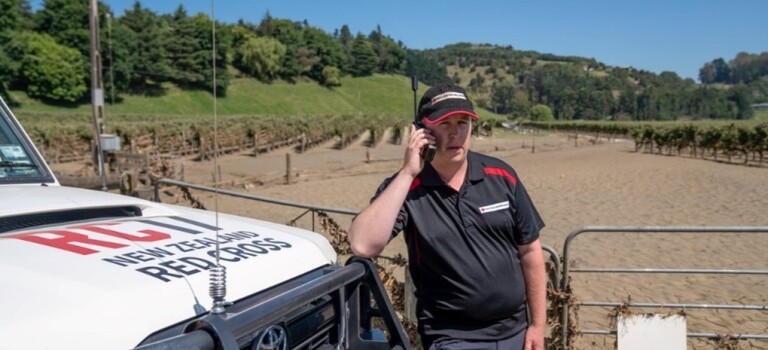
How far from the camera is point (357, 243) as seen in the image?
2.46 m

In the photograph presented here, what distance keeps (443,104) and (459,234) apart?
568 mm

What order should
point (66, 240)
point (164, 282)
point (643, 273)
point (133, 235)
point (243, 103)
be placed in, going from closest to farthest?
point (164, 282), point (66, 240), point (133, 235), point (643, 273), point (243, 103)

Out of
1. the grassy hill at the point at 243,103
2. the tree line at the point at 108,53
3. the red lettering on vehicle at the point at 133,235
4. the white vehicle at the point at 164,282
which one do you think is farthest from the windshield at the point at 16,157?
the grassy hill at the point at 243,103

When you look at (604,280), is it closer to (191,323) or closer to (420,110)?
(420,110)

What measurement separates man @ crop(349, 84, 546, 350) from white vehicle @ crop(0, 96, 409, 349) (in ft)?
0.72

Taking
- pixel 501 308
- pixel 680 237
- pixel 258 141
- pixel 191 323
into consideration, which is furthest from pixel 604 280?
pixel 258 141

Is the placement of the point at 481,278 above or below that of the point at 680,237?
above

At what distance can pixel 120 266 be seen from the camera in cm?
186

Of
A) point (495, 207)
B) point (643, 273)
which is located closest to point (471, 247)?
point (495, 207)

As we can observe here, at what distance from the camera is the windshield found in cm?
321

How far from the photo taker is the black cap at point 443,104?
2480mm

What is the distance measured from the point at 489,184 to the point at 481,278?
16.5 inches

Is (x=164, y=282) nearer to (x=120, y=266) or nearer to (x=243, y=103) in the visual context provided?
(x=120, y=266)

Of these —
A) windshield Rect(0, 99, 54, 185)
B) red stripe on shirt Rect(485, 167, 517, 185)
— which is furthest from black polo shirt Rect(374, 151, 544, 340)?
windshield Rect(0, 99, 54, 185)
